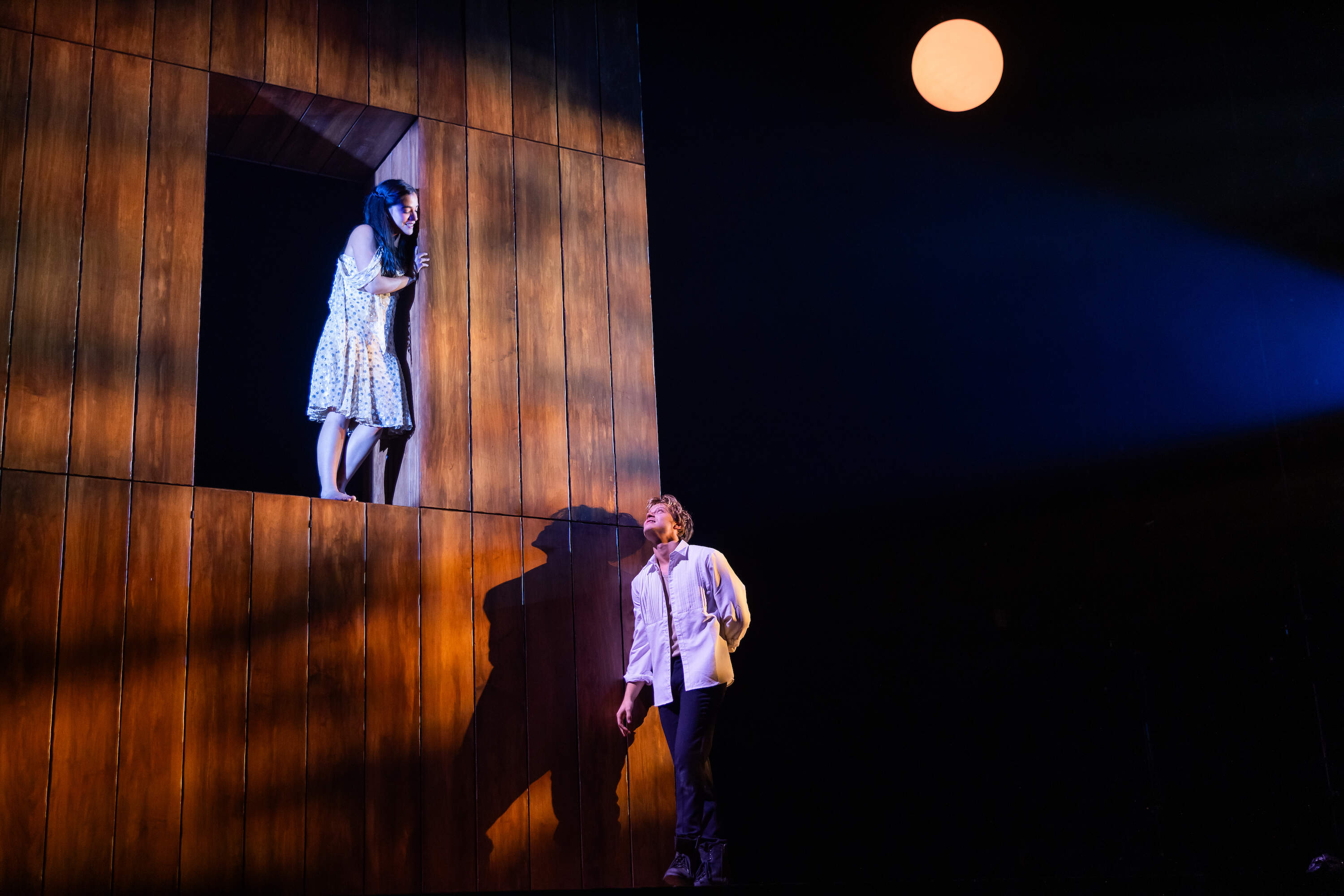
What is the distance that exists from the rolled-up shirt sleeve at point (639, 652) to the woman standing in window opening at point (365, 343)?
1118 millimetres

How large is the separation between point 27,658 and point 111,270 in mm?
1337

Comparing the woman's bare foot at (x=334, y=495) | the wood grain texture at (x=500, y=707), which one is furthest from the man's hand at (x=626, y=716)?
the woman's bare foot at (x=334, y=495)

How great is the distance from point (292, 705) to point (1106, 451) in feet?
14.9

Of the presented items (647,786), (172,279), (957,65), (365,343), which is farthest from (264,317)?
(957,65)

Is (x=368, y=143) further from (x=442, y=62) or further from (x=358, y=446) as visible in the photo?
(x=358, y=446)

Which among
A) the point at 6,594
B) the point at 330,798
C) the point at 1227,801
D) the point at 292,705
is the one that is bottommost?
the point at 1227,801

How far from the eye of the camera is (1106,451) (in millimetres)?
6648

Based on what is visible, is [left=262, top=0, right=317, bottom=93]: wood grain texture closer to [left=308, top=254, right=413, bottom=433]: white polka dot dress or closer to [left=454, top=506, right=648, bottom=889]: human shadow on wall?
[left=308, top=254, right=413, bottom=433]: white polka dot dress

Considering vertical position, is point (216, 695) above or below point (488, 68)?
below

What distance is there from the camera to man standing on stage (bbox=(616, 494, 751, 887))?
14.0 feet

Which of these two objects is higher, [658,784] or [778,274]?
[778,274]

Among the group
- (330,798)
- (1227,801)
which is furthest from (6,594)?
(1227,801)

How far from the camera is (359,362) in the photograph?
15.8 feet

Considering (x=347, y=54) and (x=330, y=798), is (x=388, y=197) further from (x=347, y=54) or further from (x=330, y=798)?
(x=330, y=798)
